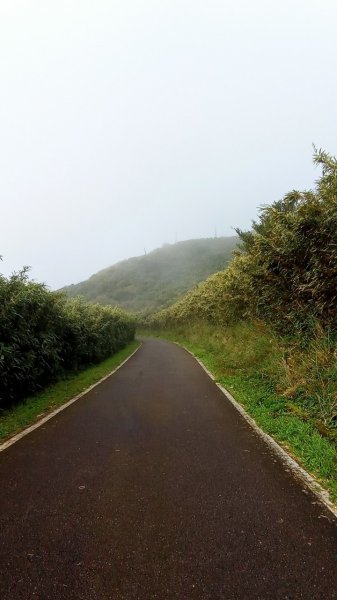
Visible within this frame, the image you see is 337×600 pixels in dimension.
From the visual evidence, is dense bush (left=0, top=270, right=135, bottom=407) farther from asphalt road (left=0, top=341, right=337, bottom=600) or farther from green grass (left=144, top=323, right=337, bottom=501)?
green grass (left=144, top=323, right=337, bottom=501)

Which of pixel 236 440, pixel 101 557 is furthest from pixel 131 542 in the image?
pixel 236 440

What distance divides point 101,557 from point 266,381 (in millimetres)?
7431

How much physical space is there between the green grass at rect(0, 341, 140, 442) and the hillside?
92.5 m

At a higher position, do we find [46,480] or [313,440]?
[46,480]

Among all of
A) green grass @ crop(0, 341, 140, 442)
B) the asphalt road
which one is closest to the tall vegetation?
the asphalt road

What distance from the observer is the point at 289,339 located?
34.1 ft

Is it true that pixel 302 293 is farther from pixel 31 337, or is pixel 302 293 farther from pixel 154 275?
pixel 154 275

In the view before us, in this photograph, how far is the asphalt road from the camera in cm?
291

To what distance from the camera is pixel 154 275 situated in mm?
153875

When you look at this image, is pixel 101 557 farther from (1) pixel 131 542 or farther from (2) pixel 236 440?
(2) pixel 236 440

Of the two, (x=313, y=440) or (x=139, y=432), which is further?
(x=139, y=432)

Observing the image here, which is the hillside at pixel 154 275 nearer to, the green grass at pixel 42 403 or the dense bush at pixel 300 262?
the green grass at pixel 42 403

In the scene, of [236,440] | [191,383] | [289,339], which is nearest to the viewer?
[236,440]

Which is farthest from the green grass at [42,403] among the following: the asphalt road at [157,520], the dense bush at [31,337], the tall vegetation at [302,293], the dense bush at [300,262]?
the dense bush at [300,262]
